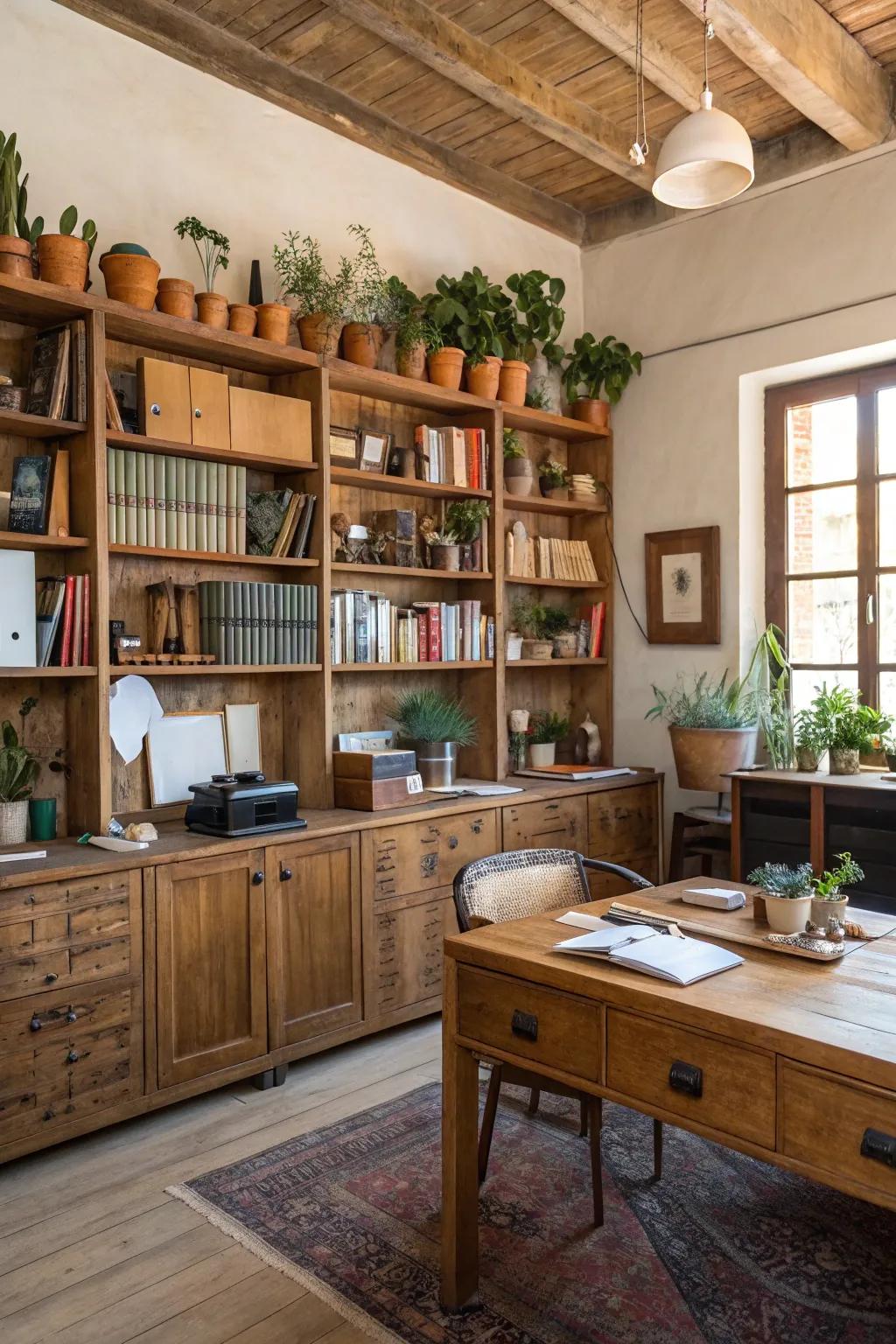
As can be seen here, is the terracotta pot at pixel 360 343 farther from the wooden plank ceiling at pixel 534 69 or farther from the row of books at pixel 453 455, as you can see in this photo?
the wooden plank ceiling at pixel 534 69

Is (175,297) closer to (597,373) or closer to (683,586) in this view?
(597,373)

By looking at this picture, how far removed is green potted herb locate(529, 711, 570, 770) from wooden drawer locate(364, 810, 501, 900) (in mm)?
935

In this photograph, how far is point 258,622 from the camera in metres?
3.91

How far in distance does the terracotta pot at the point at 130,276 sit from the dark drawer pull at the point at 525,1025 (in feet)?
8.73

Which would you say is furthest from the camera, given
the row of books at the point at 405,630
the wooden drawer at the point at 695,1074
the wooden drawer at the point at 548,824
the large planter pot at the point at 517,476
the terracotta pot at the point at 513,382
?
the large planter pot at the point at 517,476

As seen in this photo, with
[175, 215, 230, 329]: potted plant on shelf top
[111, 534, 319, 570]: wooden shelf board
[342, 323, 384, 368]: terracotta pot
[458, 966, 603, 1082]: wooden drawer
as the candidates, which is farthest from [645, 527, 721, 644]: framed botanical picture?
[458, 966, 603, 1082]: wooden drawer

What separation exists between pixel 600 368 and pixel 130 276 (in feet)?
8.76

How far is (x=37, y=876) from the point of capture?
9.65 ft

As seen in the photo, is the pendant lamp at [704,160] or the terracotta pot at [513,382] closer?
the pendant lamp at [704,160]

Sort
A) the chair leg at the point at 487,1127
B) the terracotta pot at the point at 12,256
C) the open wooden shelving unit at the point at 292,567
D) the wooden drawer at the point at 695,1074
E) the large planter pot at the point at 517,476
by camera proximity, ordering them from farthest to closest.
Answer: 1. the large planter pot at the point at 517,476
2. the open wooden shelving unit at the point at 292,567
3. the terracotta pot at the point at 12,256
4. the chair leg at the point at 487,1127
5. the wooden drawer at the point at 695,1074

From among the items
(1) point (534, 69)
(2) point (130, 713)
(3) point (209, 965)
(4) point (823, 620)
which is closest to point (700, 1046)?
(3) point (209, 965)

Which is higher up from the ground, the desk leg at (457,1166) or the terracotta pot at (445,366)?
the terracotta pot at (445,366)

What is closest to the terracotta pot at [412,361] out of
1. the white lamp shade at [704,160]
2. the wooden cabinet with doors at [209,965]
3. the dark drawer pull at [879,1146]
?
the white lamp shade at [704,160]

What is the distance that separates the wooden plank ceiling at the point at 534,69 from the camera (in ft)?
12.4
